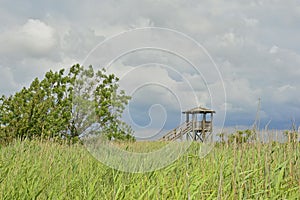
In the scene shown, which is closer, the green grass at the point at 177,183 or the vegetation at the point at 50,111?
the green grass at the point at 177,183

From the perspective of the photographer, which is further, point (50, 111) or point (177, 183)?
point (50, 111)

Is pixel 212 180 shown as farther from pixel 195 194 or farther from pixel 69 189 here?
pixel 69 189

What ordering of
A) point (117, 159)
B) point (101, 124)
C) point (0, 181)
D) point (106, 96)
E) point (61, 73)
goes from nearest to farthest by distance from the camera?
point (0, 181) < point (117, 159) < point (101, 124) < point (106, 96) < point (61, 73)

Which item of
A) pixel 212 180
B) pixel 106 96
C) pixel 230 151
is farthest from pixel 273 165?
A: pixel 106 96

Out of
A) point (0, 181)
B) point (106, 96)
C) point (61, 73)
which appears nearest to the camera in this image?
point (0, 181)

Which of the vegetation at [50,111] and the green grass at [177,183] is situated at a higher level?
the vegetation at [50,111]

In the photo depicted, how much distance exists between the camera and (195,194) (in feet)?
11.3

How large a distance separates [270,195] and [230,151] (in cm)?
277

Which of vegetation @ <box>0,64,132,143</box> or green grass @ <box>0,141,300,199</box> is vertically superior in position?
vegetation @ <box>0,64,132,143</box>

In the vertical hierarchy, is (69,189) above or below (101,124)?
below

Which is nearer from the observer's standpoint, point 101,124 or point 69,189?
point 69,189

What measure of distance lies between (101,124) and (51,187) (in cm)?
966

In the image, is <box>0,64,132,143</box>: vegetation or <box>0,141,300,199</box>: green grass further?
<box>0,64,132,143</box>: vegetation

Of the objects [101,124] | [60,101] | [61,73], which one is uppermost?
[61,73]
